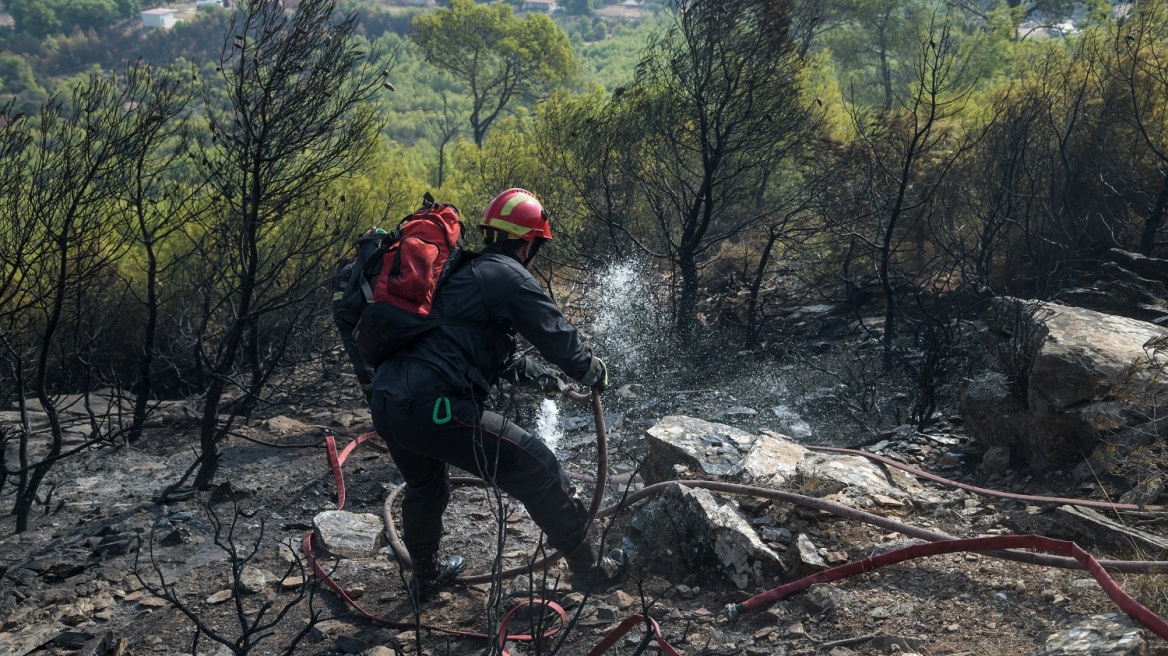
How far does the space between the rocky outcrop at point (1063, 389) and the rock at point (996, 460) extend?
52 millimetres

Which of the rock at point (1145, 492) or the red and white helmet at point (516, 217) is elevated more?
the red and white helmet at point (516, 217)

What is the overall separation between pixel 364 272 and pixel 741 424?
4.19 metres

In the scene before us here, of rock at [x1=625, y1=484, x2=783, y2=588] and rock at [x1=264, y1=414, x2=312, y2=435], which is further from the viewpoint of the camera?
rock at [x1=264, y1=414, x2=312, y2=435]

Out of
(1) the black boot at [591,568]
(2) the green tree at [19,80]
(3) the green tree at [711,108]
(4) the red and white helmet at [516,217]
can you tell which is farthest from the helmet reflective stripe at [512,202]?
(2) the green tree at [19,80]

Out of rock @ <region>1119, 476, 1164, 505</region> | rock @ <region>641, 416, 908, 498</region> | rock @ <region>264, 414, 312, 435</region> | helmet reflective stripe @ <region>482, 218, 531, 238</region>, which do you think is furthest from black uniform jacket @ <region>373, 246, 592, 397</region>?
rock @ <region>264, 414, 312, 435</region>

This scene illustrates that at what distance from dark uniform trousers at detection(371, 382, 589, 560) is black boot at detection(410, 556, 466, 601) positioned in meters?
0.05

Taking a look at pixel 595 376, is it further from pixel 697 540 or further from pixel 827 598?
pixel 827 598

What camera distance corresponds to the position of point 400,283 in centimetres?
350

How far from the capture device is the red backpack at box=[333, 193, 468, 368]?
3.51 meters

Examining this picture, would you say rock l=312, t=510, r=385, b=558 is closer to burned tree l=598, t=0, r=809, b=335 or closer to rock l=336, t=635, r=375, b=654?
rock l=336, t=635, r=375, b=654

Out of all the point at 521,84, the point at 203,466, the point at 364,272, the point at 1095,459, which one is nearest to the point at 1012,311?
the point at 1095,459

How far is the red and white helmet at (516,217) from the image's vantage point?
3789 mm

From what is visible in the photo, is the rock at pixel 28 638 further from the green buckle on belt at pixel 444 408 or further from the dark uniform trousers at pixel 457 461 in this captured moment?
the green buckle on belt at pixel 444 408

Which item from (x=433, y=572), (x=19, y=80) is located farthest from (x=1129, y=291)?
(x=19, y=80)
